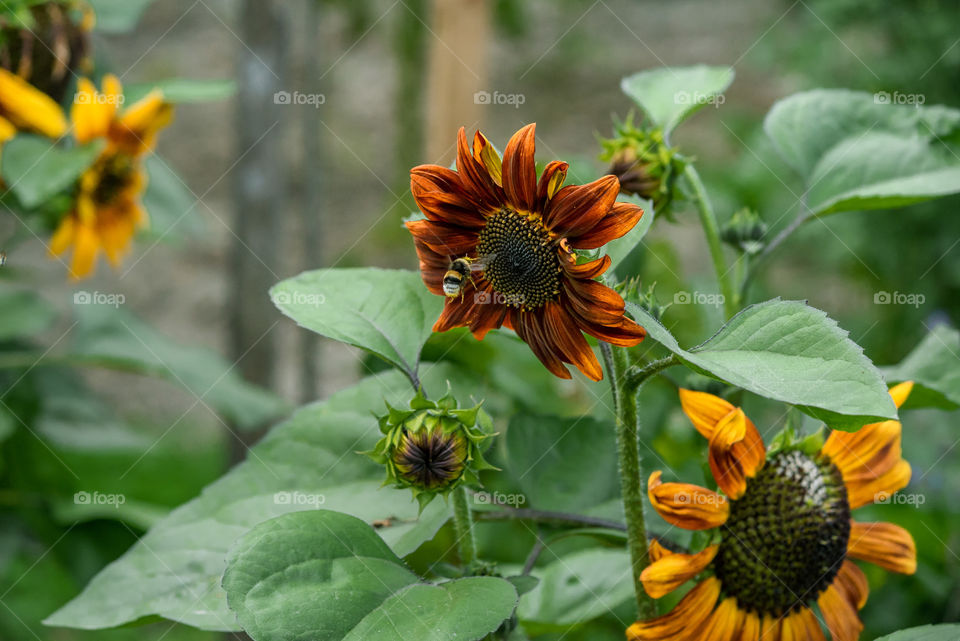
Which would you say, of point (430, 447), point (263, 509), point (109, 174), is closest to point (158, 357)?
point (109, 174)

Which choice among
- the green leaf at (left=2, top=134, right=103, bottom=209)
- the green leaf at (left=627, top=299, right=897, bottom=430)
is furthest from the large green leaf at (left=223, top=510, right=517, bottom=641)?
the green leaf at (left=2, top=134, right=103, bottom=209)

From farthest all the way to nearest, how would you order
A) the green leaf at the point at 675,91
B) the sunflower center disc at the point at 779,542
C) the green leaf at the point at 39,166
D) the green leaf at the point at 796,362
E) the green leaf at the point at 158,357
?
the green leaf at the point at 158,357
the green leaf at the point at 39,166
the green leaf at the point at 675,91
the sunflower center disc at the point at 779,542
the green leaf at the point at 796,362

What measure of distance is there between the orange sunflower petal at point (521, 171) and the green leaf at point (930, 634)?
0.72ft

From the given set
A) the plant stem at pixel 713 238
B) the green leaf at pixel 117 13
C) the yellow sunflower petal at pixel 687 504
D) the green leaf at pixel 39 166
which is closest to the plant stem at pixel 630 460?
the yellow sunflower petal at pixel 687 504

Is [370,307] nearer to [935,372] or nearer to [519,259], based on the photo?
[519,259]

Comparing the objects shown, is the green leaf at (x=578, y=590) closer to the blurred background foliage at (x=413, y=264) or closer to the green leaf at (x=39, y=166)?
the blurred background foliage at (x=413, y=264)

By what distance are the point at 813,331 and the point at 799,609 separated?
0.15m

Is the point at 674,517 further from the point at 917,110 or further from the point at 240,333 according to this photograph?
the point at 240,333

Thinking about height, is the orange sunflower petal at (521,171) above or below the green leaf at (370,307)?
above

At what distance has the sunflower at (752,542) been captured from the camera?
1.27 ft

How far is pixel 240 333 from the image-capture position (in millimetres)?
1280

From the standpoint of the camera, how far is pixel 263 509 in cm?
45

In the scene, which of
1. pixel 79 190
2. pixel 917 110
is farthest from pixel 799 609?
pixel 79 190

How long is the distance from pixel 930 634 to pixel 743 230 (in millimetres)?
224
